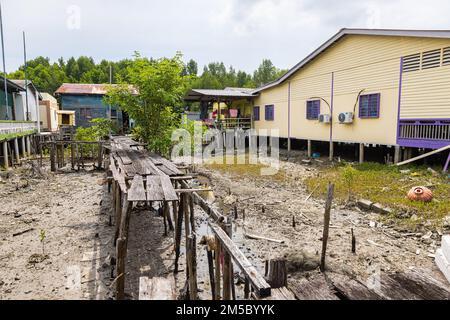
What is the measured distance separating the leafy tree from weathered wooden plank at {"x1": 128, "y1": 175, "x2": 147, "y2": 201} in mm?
6423

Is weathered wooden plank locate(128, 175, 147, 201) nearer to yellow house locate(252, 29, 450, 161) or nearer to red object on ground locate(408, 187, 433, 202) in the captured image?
red object on ground locate(408, 187, 433, 202)

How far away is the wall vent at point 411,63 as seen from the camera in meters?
12.7

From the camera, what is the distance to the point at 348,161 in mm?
16578

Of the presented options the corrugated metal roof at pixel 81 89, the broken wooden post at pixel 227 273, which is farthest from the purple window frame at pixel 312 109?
the corrugated metal roof at pixel 81 89

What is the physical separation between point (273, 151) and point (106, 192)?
12569mm

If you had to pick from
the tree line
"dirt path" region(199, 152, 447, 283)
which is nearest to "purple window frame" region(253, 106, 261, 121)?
"dirt path" region(199, 152, 447, 283)

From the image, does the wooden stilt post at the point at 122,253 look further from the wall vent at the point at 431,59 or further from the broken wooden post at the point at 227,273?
the wall vent at the point at 431,59

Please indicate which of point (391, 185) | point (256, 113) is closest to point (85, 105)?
point (256, 113)

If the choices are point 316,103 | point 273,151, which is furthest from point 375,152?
point 273,151

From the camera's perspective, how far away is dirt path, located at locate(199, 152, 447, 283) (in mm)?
6035

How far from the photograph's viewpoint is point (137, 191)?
479 centimetres

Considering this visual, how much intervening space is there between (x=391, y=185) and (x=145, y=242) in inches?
321

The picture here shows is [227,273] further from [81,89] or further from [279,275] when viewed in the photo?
[81,89]
